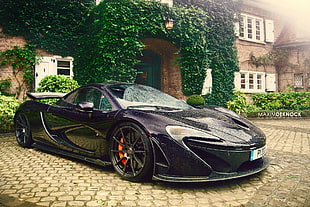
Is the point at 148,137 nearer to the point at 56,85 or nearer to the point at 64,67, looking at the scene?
the point at 56,85

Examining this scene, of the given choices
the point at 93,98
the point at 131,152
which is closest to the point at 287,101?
the point at 93,98

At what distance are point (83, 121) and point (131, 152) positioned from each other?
2.96ft

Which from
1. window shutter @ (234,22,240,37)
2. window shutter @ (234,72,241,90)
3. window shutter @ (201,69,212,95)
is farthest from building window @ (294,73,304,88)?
window shutter @ (201,69,212,95)

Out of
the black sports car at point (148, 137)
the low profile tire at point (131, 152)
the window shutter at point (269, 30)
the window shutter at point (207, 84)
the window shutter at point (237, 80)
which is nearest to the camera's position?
the black sports car at point (148, 137)

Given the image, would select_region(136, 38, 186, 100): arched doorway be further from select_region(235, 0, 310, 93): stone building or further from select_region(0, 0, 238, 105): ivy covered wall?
select_region(235, 0, 310, 93): stone building

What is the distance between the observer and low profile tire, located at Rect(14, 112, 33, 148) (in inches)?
165

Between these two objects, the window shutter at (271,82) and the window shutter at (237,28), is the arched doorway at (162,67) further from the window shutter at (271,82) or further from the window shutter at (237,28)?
the window shutter at (271,82)

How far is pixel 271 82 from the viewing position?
15.1 m

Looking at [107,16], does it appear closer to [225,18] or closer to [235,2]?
[225,18]

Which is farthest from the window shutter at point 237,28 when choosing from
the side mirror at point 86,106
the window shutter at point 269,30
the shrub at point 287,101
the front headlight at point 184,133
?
the front headlight at point 184,133

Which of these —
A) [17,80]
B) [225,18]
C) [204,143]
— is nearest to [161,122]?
[204,143]

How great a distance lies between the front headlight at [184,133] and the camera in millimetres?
2293

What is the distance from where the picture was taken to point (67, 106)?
3.51 metres

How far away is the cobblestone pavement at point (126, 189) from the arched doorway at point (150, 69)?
29.0ft
